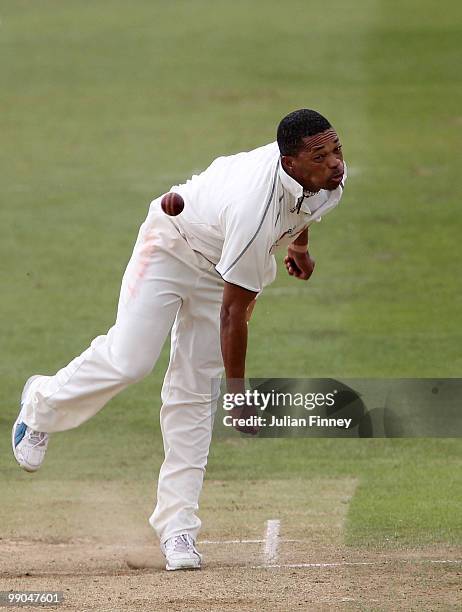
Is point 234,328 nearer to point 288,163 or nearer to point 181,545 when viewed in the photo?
point 288,163

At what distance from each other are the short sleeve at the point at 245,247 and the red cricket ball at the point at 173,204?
44cm

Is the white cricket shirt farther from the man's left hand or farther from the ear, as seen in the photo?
the man's left hand

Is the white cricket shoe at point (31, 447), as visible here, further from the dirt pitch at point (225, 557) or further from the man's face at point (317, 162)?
the man's face at point (317, 162)

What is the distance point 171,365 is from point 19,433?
2.87 ft

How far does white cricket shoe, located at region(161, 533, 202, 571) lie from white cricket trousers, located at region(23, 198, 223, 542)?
45mm

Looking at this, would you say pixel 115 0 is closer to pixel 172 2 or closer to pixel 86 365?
pixel 172 2

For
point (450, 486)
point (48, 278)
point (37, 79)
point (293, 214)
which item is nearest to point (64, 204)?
point (48, 278)

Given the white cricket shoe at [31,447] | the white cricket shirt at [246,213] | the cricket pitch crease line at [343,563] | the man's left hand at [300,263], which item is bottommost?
the cricket pitch crease line at [343,563]

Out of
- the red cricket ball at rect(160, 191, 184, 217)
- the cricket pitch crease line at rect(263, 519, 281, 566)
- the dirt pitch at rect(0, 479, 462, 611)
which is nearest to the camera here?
the dirt pitch at rect(0, 479, 462, 611)

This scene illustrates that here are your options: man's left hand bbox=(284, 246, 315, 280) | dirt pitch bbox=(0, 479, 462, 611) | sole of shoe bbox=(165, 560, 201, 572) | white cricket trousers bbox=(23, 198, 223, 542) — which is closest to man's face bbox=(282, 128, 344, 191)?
white cricket trousers bbox=(23, 198, 223, 542)

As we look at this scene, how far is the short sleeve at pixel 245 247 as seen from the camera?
254 inches

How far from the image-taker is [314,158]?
6.52 meters

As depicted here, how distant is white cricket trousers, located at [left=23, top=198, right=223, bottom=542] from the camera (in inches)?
273

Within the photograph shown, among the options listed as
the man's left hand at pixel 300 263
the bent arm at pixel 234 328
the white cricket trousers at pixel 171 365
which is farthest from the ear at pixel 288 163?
the man's left hand at pixel 300 263
